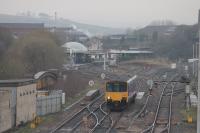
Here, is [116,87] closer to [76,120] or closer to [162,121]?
[76,120]

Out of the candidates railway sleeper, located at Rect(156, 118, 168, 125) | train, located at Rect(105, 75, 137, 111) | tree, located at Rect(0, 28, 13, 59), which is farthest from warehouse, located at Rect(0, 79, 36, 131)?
tree, located at Rect(0, 28, 13, 59)

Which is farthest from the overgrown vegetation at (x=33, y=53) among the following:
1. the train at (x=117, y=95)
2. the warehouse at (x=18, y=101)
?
the warehouse at (x=18, y=101)

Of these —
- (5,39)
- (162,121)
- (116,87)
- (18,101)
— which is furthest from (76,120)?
(5,39)

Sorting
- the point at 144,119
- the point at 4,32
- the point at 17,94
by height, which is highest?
the point at 4,32

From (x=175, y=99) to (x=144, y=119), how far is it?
11.3m

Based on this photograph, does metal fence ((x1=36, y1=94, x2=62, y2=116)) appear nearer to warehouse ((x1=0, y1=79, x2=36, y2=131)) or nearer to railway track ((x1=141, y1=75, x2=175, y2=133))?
warehouse ((x1=0, y1=79, x2=36, y2=131))

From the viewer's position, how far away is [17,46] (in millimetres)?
59219

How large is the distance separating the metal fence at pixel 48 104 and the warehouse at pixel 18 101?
1.26 metres

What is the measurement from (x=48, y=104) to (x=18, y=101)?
4.51 meters

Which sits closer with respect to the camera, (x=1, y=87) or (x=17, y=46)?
(x=1, y=87)

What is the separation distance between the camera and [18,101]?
2403cm

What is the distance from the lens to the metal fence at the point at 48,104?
90.7ft

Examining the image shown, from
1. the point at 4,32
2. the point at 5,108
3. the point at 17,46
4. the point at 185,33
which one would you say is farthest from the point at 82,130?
the point at 185,33

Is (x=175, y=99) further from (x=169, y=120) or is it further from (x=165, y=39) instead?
(x=165, y=39)
